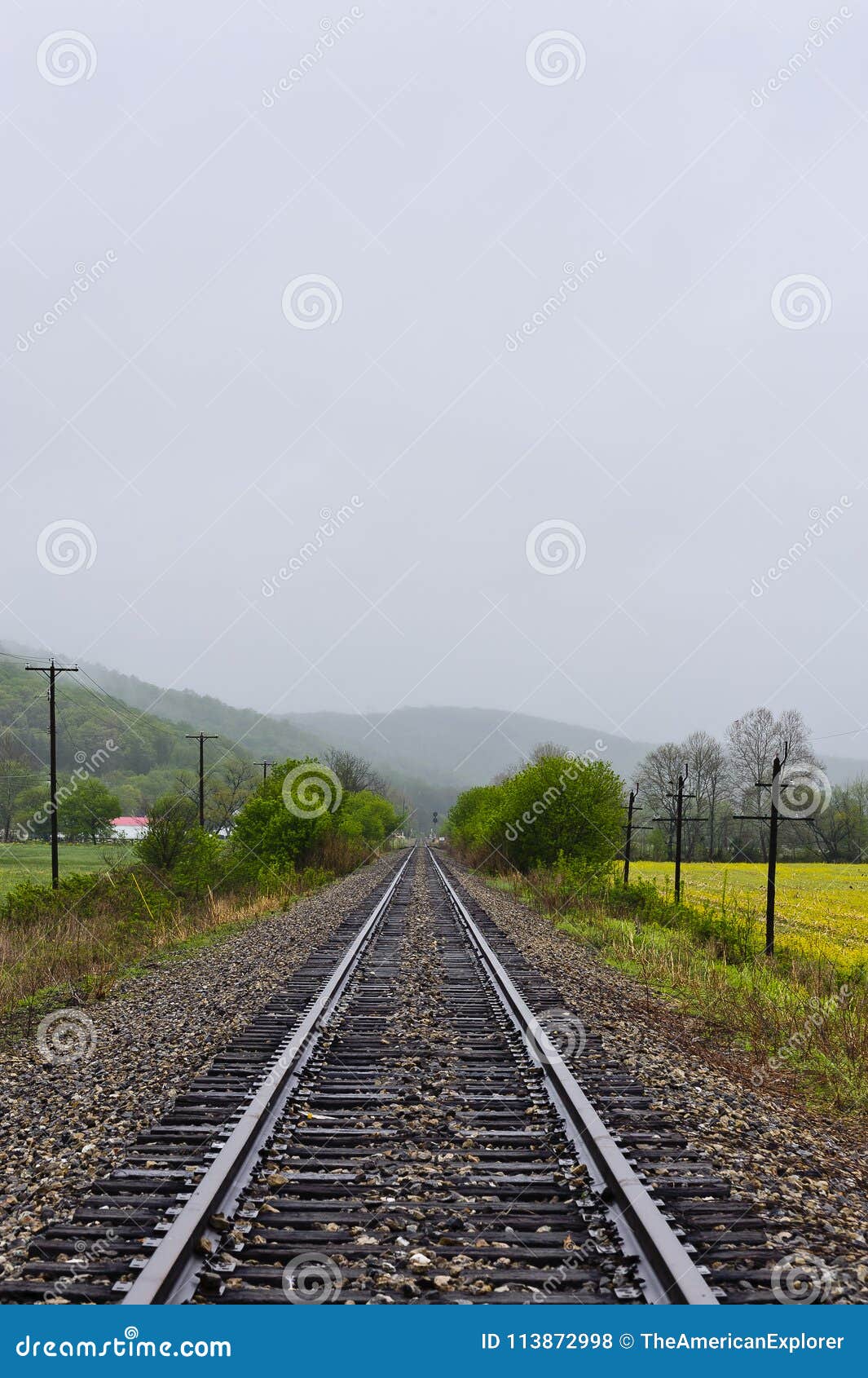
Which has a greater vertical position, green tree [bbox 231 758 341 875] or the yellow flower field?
green tree [bbox 231 758 341 875]

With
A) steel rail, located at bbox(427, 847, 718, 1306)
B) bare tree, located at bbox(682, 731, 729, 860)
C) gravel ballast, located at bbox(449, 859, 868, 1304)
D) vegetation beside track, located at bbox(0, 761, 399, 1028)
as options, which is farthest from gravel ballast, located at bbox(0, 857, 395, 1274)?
bare tree, located at bbox(682, 731, 729, 860)

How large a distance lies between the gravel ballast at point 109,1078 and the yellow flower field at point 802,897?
31.6ft

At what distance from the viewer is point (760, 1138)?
540cm

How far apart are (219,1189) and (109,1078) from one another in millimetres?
2848

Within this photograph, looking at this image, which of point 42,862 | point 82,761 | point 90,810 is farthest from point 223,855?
point 90,810

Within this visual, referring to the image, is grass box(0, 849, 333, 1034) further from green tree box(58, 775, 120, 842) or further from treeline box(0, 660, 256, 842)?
green tree box(58, 775, 120, 842)

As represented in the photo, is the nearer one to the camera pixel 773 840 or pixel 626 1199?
pixel 626 1199

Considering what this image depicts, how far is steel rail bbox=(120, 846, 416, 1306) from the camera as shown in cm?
331

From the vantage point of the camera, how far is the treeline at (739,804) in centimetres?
6669

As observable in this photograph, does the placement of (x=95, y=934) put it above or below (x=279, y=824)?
below

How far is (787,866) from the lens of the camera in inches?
2438

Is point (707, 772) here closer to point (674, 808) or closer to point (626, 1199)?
point (674, 808)

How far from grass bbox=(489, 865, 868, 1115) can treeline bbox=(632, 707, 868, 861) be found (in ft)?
126
